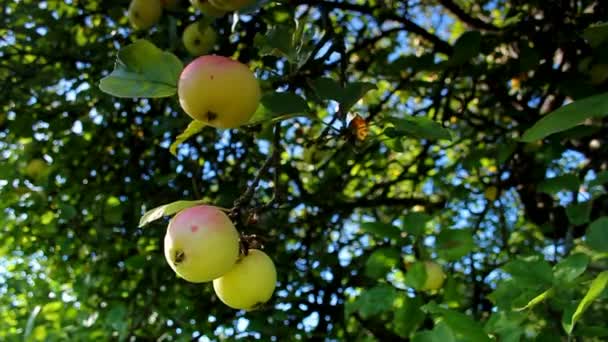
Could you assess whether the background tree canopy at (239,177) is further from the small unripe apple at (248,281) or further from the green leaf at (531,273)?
the small unripe apple at (248,281)

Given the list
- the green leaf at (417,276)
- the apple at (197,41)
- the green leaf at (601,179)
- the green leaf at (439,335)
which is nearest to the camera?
the green leaf at (439,335)

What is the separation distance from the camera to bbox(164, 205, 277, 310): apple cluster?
3.60 feet

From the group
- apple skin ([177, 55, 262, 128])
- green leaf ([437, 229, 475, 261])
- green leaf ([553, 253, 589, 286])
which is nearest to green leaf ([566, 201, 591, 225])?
green leaf ([437, 229, 475, 261])

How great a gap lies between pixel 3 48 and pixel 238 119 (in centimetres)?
183

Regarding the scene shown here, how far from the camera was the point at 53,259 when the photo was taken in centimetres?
274

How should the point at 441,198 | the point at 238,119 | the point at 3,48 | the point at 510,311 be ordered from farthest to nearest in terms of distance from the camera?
the point at 441,198 < the point at 3,48 < the point at 510,311 < the point at 238,119

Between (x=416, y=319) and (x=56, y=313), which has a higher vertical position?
(x=416, y=319)

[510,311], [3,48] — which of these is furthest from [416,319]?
[3,48]

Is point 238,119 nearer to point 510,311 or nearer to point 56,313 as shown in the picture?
point 510,311

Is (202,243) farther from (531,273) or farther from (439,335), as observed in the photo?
(531,273)

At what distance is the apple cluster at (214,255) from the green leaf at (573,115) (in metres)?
0.53

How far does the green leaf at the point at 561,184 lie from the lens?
2.13 metres

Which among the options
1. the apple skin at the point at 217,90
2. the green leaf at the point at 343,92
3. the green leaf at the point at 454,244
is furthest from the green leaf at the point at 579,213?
the apple skin at the point at 217,90

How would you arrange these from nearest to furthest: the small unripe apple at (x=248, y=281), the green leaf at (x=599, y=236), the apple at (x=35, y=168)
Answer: the small unripe apple at (x=248, y=281) < the green leaf at (x=599, y=236) < the apple at (x=35, y=168)
